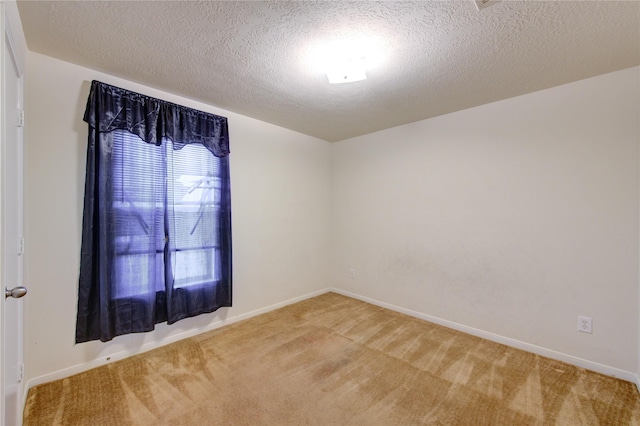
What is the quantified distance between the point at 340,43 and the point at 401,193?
2.13m

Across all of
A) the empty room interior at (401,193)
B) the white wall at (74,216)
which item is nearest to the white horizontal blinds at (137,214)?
the empty room interior at (401,193)

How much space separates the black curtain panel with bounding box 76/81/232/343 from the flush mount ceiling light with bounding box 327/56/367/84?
1514 millimetres

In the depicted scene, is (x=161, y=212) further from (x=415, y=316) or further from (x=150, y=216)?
(x=415, y=316)

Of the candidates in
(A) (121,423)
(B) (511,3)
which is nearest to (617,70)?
(B) (511,3)

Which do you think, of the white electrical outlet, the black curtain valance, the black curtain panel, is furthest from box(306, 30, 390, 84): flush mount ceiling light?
the white electrical outlet

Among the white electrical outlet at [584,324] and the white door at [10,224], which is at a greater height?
the white door at [10,224]

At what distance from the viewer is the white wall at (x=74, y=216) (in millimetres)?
1979

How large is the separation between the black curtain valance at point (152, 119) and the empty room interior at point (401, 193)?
6 cm

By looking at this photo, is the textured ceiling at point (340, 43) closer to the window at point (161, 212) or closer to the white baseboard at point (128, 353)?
the window at point (161, 212)

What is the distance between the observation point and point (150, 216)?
2408mm

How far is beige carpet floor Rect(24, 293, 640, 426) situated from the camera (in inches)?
68.2

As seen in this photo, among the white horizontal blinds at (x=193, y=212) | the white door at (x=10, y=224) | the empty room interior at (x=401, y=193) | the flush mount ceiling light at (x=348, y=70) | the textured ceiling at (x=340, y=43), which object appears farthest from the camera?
the white horizontal blinds at (x=193, y=212)

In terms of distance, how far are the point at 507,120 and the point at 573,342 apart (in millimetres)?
2106

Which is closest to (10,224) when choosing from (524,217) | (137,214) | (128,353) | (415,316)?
(137,214)
